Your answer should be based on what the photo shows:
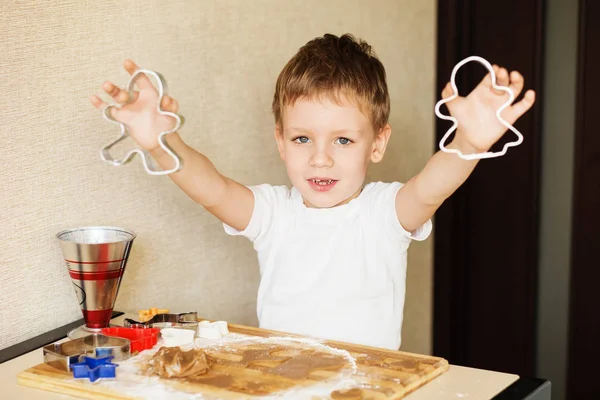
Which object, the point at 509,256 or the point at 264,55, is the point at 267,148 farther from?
the point at 509,256

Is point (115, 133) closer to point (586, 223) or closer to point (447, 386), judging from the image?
point (447, 386)

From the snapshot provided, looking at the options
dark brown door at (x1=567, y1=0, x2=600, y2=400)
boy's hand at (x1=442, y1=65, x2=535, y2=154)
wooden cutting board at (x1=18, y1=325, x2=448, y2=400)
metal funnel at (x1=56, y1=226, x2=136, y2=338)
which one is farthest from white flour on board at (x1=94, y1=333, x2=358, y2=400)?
dark brown door at (x1=567, y1=0, x2=600, y2=400)

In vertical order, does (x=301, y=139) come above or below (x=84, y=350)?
above

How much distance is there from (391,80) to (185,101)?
709 mm

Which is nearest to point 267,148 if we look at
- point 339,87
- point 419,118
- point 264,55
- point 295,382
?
point 264,55

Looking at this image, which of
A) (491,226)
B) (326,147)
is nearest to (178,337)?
(326,147)

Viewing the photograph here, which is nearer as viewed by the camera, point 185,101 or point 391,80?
point 185,101

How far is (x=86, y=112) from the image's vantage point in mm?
1330

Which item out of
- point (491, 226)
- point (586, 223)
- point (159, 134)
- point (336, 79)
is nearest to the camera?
point (159, 134)

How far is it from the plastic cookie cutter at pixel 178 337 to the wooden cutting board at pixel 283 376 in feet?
0.15

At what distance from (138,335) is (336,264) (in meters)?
0.36

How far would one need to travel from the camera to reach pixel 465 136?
1.13 m

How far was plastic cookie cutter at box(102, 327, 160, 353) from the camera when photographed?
1.14 m

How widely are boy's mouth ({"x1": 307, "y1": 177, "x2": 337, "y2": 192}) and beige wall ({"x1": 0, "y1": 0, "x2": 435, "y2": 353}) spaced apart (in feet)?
0.89
